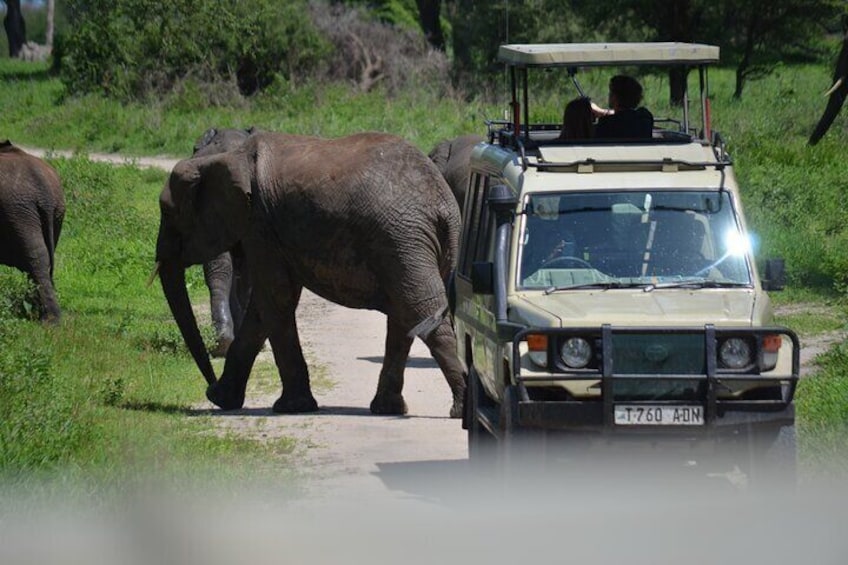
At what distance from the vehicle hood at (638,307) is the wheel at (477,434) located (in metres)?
1.02

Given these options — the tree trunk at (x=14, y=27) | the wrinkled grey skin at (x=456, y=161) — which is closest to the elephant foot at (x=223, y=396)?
the wrinkled grey skin at (x=456, y=161)

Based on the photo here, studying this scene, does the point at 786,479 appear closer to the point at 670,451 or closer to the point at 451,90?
the point at 670,451

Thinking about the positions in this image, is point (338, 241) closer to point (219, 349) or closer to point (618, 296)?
point (219, 349)

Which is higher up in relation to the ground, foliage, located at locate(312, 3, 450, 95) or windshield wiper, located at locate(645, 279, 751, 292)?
windshield wiper, located at locate(645, 279, 751, 292)

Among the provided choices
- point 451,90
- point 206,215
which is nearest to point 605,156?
point 206,215

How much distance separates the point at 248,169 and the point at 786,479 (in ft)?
20.0

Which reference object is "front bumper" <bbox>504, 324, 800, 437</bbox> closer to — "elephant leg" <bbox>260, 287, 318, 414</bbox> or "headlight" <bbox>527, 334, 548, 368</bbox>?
"headlight" <bbox>527, 334, 548, 368</bbox>

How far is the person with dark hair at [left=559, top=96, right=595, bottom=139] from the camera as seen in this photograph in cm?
1100

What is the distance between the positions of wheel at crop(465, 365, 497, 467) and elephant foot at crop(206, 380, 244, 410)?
3.82 metres

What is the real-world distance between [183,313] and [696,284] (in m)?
6.16

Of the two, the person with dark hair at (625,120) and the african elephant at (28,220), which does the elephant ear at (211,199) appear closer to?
the person with dark hair at (625,120)

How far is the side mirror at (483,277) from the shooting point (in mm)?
9070

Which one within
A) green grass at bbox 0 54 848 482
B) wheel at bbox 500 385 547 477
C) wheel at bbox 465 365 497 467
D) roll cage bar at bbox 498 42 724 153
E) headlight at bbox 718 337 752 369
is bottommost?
green grass at bbox 0 54 848 482

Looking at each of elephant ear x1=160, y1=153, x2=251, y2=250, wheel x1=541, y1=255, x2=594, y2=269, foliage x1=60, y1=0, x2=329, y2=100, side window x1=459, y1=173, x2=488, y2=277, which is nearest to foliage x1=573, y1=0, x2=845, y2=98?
foliage x1=60, y1=0, x2=329, y2=100
